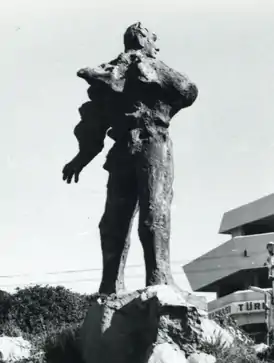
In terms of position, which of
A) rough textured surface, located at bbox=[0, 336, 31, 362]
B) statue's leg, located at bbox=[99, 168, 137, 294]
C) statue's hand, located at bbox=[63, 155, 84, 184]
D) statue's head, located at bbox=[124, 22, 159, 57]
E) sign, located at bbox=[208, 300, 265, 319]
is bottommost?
rough textured surface, located at bbox=[0, 336, 31, 362]

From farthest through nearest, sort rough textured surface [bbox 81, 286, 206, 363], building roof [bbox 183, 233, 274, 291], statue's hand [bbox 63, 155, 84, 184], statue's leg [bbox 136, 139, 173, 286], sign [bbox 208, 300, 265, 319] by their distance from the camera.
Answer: building roof [bbox 183, 233, 274, 291], sign [bbox 208, 300, 265, 319], statue's hand [bbox 63, 155, 84, 184], statue's leg [bbox 136, 139, 173, 286], rough textured surface [bbox 81, 286, 206, 363]

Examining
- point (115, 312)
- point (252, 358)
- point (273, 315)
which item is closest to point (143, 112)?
point (115, 312)

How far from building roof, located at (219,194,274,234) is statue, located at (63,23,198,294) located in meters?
46.0

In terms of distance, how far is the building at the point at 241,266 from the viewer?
167ft

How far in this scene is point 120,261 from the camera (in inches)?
367

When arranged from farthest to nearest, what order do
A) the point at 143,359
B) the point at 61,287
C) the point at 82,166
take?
the point at 61,287 < the point at 82,166 < the point at 143,359

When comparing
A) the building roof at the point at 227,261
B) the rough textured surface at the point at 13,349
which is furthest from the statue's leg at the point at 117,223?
the building roof at the point at 227,261

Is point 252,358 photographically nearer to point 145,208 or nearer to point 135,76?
point 145,208

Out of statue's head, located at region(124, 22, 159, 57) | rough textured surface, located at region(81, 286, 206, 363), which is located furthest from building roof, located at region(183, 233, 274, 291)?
rough textured surface, located at region(81, 286, 206, 363)

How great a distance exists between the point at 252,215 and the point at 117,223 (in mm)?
47508

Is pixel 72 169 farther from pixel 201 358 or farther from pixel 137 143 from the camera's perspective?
pixel 201 358

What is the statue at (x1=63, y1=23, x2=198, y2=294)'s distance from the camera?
349 inches

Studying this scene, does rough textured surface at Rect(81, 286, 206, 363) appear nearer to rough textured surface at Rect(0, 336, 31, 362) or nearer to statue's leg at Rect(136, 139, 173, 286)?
statue's leg at Rect(136, 139, 173, 286)

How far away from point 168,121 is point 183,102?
28 centimetres
